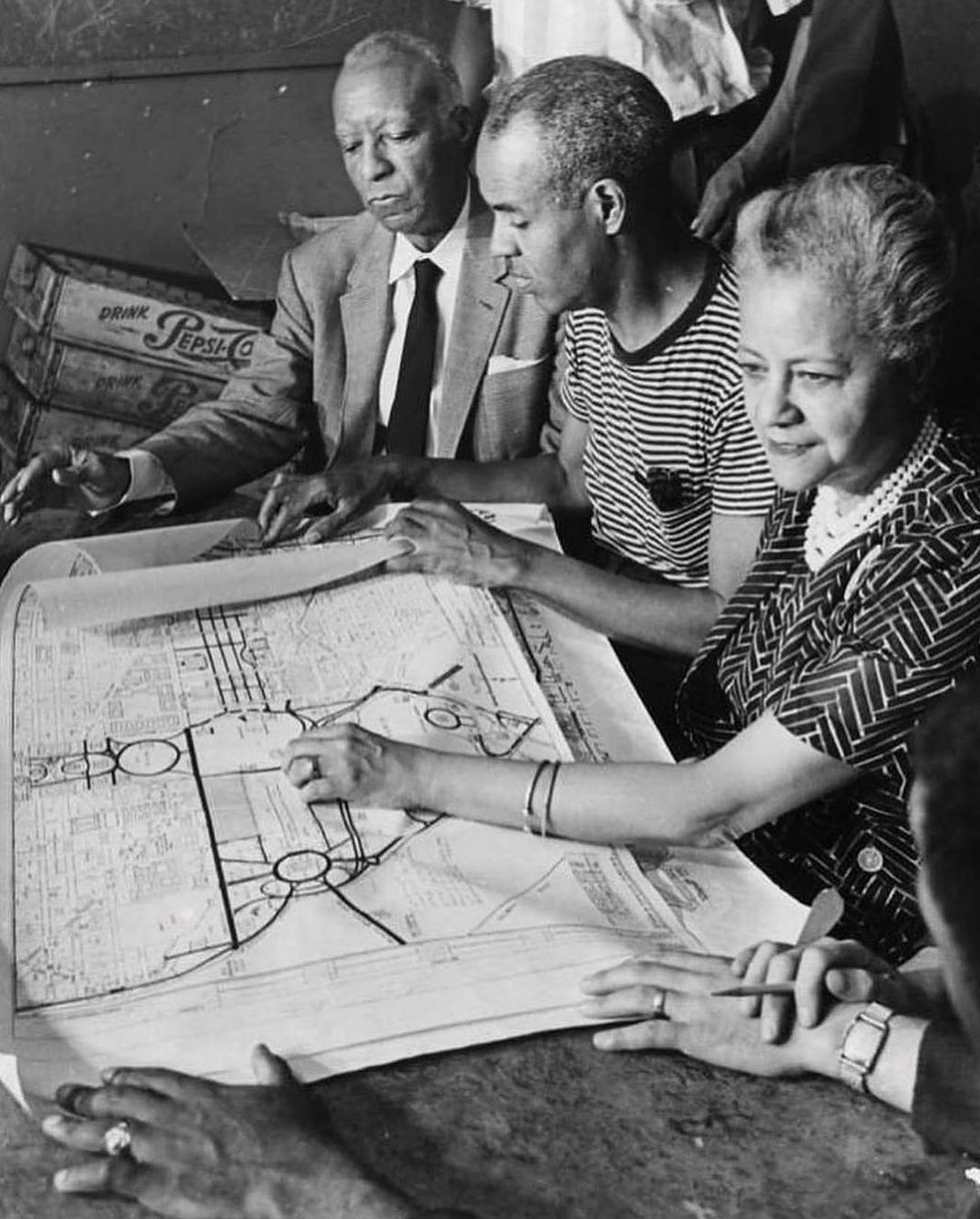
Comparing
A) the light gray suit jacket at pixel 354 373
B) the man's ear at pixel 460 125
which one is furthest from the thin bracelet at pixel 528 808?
the man's ear at pixel 460 125

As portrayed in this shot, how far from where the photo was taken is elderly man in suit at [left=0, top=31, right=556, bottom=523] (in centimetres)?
223

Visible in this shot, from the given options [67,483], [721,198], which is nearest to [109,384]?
[67,483]

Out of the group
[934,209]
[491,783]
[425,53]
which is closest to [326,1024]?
[491,783]

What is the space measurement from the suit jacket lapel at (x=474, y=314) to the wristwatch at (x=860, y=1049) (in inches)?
55.8

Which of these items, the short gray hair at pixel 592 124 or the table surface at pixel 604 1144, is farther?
the short gray hair at pixel 592 124

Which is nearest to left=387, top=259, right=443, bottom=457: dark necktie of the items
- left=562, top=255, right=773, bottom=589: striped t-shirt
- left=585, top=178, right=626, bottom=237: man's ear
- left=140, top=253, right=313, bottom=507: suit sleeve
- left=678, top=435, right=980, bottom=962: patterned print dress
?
left=140, top=253, right=313, bottom=507: suit sleeve

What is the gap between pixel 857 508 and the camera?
1426 millimetres

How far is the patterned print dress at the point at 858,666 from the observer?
1.33 meters

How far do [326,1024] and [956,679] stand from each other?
2.11 ft

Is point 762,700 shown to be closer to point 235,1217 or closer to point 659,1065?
point 659,1065

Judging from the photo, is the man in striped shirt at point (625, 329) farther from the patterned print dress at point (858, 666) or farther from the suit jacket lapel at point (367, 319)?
the suit jacket lapel at point (367, 319)

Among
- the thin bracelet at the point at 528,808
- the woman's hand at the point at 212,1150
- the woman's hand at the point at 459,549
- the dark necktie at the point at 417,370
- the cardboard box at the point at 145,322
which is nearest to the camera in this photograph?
the woman's hand at the point at 212,1150

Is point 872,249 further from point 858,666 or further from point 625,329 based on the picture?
point 625,329

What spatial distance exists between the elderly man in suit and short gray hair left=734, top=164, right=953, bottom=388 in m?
0.88
